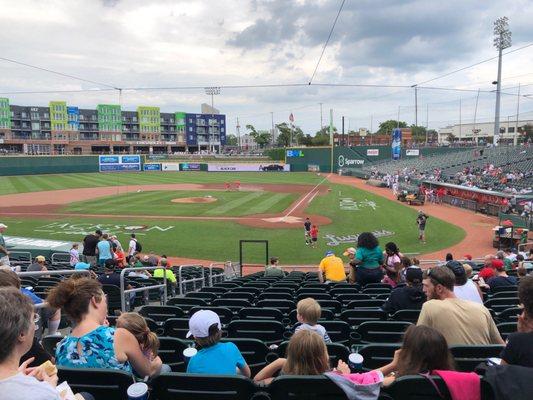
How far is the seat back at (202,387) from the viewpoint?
10.5 ft

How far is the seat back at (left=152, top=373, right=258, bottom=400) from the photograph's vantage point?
3189 mm

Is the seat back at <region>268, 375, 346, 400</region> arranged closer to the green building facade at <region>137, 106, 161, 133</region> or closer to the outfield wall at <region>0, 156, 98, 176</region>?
the outfield wall at <region>0, 156, 98, 176</region>

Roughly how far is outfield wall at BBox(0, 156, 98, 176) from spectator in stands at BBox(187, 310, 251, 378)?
254 ft

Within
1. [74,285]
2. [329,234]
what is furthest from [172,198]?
[74,285]

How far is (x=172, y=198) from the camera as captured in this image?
42.0 meters

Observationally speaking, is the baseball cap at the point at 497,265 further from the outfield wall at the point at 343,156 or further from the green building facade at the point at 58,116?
the green building facade at the point at 58,116

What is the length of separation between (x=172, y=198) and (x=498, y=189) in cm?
2988

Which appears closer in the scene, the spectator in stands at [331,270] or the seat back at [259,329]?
the seat back at [259,329]

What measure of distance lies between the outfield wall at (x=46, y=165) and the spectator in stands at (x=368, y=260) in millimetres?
74132

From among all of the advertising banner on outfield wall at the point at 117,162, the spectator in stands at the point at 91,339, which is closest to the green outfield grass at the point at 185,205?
the spectator in stands at the point at 91,339

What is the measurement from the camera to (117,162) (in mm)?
74500

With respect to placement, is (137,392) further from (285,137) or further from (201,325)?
(285,137)

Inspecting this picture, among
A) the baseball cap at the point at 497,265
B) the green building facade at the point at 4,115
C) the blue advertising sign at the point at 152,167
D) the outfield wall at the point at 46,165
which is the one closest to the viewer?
the baseball cap at the point at 497,265

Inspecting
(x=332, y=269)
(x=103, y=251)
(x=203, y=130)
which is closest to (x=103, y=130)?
(x=203, y=130)
